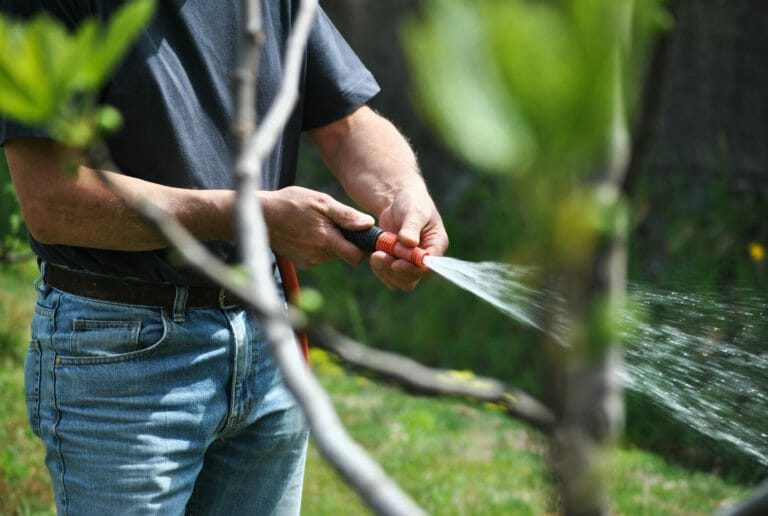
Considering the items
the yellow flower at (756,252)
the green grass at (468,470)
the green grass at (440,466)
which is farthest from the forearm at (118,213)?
the yellow flower at (756,252)

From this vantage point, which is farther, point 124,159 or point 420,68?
point 124,159

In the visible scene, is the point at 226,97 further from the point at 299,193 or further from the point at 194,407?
the point at 194,407

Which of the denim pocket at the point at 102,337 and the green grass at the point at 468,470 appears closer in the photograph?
the denim pocket at the point at 102,337

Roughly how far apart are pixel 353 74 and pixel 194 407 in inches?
35.2

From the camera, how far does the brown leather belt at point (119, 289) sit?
213 centimetres

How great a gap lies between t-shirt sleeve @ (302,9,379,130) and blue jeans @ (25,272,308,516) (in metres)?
0.55

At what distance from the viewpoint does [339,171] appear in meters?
2.58

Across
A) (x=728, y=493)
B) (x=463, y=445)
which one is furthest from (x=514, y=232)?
(x=728, y=493)

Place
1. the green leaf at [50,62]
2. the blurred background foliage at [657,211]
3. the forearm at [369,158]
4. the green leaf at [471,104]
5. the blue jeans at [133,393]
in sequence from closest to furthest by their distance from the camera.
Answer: the green leaf at [471,104]
the green leaf at [50,62]
the blue jeans at [133,393]
the forearm at [369,158]
the blurred background foliage at [657,211]

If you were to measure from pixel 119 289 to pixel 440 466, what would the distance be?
2.64 m

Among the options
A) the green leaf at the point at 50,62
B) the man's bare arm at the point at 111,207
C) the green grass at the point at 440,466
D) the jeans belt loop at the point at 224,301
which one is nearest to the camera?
the green leaf at the point at 50,62

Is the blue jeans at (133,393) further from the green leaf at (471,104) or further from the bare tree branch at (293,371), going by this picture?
the green leaf at (471,104)

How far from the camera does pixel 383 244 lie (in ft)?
7.05

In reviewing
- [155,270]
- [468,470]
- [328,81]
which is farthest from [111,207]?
[468,470]
